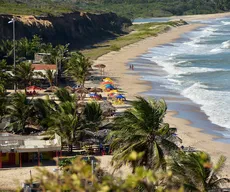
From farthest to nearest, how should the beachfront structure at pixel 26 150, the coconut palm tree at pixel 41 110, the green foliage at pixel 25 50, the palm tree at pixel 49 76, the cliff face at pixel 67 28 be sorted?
1. the cliff face at pixel 67 28
2. the green foliage at pixel 25 50
3. the palm tree at pixel 49 76
4. the coconut palm tree at pixel 41 110
5. the beachfront structure at pixel 26 150

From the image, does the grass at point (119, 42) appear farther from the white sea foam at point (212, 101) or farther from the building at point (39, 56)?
the white sea foam at point (212, 101)

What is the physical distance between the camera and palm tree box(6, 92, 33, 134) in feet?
88.1

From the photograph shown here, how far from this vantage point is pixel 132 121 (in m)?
18.1

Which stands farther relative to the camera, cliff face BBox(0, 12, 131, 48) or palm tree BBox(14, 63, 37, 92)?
cliff face BBox(0, 12, 131, 48)

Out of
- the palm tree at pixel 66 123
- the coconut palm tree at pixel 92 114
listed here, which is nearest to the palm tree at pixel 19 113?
the palm tree at pixel 66 123

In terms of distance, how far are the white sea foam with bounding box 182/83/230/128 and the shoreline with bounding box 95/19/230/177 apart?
2213mm

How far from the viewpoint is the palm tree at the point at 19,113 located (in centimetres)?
2684

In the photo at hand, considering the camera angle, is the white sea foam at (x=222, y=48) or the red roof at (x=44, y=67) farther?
the white sea foam at (x=222, y=48)

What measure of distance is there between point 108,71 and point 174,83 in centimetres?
988

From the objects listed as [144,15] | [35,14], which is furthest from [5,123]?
[144,15]

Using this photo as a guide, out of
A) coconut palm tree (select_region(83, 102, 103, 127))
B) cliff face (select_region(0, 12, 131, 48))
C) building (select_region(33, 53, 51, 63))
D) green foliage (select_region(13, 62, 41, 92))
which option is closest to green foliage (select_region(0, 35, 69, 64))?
building (select_region(33, 53, 51, 63))

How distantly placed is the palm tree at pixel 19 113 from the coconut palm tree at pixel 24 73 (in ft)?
42.0

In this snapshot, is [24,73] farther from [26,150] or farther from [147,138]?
[147,138]

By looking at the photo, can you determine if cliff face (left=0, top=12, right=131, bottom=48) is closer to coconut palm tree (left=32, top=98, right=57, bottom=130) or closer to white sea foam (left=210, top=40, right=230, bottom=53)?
white sea foam (left=210, top=40, right=230, bottom=53)
